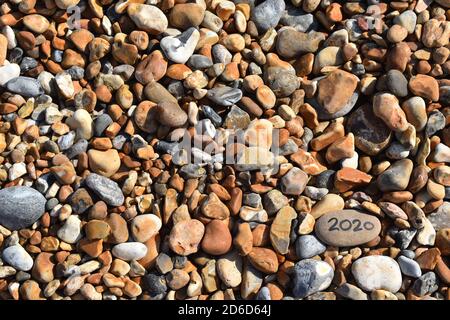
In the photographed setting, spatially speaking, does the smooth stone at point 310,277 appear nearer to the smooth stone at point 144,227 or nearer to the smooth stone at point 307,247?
the smooth stone at point 307,247

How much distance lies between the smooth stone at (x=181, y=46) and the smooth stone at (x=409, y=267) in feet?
3.30

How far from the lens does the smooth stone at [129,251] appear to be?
5.80 ft

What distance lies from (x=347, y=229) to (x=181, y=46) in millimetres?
854

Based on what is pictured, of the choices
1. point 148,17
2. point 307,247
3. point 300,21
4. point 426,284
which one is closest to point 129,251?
point 307,247

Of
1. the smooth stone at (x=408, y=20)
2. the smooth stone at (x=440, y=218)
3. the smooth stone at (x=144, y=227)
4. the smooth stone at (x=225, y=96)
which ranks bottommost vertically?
the smooth stone at (x=144, y=227)

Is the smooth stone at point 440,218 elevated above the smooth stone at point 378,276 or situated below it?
above

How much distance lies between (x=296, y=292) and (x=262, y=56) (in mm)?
840

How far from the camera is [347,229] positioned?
70.3 inches

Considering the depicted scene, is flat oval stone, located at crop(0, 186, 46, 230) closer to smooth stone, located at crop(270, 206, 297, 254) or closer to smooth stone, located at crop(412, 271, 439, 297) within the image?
smooth stone, located at crop(270, 206, 297, 254)

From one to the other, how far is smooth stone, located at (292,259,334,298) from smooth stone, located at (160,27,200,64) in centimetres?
83

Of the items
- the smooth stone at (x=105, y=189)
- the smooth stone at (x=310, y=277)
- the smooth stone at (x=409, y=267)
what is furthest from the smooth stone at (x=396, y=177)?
the smooth stone at (x=105, y=189)

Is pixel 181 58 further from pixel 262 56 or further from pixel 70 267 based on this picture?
pixel 70 267

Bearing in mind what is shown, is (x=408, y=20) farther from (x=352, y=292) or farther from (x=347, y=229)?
(x=352, y=292)

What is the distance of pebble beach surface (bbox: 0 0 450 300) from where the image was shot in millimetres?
1762
